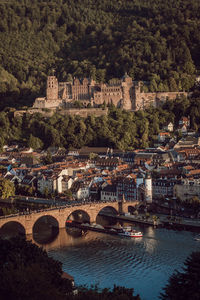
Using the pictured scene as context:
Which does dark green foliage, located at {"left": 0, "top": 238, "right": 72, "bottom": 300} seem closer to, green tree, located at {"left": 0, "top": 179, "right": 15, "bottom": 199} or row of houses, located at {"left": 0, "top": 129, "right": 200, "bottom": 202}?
row of houses, located at {"left": 0, "top": 129, "right": 200, "bottom": 202}

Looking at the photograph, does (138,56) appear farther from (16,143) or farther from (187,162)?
(187,162)

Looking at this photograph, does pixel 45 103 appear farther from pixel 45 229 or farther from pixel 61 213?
pixel 45 229

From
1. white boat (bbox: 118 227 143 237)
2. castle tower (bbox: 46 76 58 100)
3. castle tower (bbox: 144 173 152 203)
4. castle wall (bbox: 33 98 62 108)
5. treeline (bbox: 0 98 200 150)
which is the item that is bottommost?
white boat (bbox: 118 227 143 237)

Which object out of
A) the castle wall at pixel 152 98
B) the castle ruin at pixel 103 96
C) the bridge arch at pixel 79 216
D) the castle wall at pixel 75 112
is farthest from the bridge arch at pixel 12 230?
the castle wall at pixel 152 98

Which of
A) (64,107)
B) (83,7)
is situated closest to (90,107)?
(64,107)

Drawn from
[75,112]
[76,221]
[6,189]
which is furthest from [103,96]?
[76,221]

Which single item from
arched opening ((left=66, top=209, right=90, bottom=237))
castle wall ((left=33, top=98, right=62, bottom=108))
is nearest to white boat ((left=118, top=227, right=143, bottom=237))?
arched opening ((left=66, top=209, right=90, bottom=237))

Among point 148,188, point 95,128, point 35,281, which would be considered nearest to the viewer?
point 35,281
